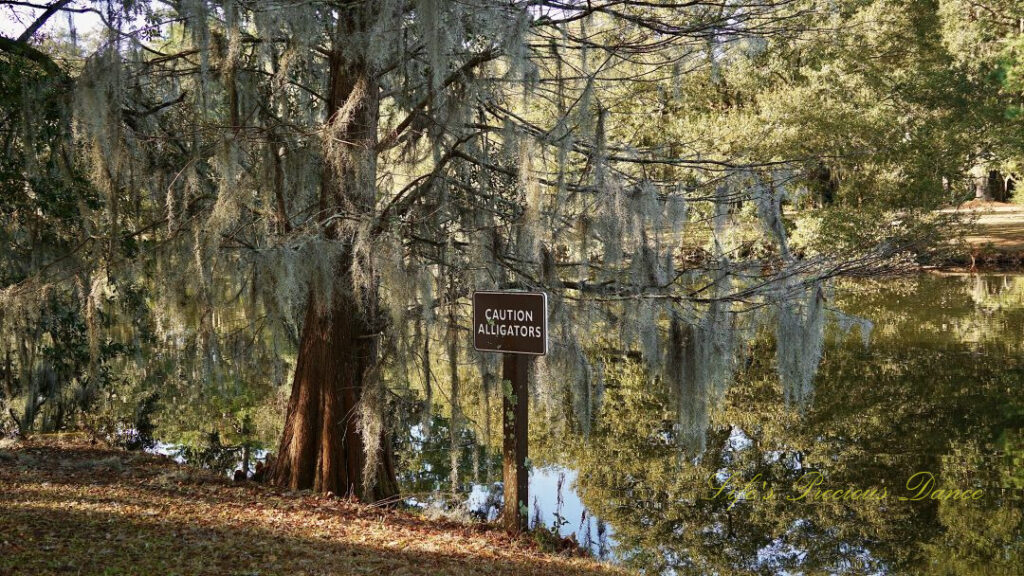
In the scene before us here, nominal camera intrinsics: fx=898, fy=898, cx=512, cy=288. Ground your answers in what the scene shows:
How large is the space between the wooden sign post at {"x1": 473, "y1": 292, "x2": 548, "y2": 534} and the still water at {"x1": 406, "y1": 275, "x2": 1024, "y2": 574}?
544 millimetres

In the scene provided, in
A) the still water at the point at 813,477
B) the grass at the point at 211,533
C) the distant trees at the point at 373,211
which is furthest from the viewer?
the still water at the point at 813,477

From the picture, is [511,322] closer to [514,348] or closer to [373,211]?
[514,348]

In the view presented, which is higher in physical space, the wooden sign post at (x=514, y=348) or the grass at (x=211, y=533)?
the wooden sign post at (x=514, y=348)

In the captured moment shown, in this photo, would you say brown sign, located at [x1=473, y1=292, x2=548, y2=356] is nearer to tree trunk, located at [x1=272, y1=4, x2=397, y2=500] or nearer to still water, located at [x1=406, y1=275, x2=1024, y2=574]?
tree trunk, located at [x1=272, y1=4, x2=397, y2=500]

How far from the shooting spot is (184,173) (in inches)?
201

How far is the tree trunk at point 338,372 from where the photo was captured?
5.01m

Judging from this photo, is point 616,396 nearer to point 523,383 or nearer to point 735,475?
point 735,475

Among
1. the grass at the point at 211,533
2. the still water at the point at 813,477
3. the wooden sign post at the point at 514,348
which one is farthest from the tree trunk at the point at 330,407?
the wooden sign post at the point at 514,348

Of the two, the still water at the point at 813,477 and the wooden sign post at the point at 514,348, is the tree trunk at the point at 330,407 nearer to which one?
the still water at the point at 813,477

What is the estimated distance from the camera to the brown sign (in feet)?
13.7

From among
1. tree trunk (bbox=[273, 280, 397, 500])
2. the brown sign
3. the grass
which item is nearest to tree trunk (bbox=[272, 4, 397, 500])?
tree trunk (bbox=[273, 280, 397, 500])

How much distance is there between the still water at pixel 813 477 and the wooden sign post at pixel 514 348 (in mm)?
544

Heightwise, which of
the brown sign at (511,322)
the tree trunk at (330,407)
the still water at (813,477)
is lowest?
the still water at (813,477)

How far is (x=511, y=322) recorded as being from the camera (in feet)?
14.0
